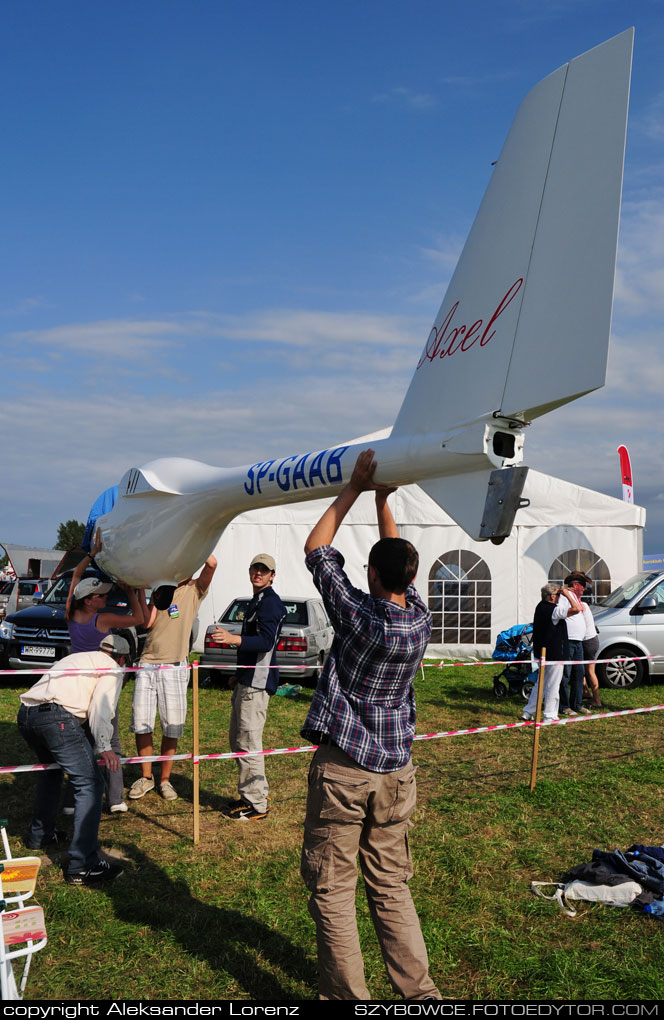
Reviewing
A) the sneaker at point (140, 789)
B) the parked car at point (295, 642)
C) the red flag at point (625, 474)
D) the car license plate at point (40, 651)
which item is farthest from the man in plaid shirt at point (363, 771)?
the red flag at point (625, 474)

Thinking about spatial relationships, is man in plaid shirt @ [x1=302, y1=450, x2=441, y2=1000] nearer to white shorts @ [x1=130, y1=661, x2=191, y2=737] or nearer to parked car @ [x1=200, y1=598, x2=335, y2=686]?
white shorts @ [x1=130, y1=661, x2=191, y2=737]

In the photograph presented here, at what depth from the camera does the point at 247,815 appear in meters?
5.80

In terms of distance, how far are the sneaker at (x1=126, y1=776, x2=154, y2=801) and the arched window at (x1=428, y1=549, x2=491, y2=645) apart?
9008 mm

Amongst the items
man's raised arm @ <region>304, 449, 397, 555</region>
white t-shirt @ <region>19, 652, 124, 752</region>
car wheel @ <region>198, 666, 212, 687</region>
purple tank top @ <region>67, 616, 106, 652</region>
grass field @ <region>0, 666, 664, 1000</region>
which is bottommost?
grass field @ <region>0, 666, 664, 1000</region>

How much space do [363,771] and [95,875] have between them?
2.51 metres

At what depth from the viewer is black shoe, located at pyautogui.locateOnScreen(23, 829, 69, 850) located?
5.04 meters

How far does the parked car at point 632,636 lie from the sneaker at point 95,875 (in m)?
9.58

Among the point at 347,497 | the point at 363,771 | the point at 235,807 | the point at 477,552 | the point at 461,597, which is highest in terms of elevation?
the point at 477,552

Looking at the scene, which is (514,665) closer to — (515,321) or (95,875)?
(95,875)

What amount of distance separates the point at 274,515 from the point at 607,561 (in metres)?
6.61

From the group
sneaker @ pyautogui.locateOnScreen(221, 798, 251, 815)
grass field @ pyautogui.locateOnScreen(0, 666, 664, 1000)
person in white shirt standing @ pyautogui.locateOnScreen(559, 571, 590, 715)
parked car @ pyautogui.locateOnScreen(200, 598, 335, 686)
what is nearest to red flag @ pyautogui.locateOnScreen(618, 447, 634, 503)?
person in white shirt standing @ pyautogui.locateOnScreen(559, 571, 590, 715)

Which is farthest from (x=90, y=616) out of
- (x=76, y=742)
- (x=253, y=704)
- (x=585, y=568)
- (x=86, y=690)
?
(x=585, y=568)

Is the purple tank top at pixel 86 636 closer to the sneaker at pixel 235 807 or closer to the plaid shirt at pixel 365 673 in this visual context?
the sneaker at pixel 235 807

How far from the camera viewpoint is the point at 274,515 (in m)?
14.3
